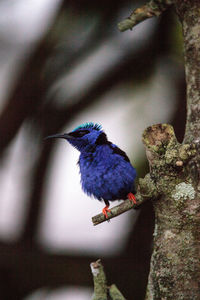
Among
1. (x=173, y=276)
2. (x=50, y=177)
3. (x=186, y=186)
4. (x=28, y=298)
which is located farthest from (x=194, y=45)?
(x=28, y=298)

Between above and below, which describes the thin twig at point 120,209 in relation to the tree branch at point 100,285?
above

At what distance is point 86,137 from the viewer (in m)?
4.10

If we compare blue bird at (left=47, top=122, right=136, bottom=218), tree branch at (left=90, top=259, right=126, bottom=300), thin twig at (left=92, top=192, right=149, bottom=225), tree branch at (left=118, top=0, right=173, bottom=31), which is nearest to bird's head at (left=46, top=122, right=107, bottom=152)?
blue bird at (left=47, top=122, right=136, bottom=218)

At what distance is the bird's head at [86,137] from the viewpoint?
407 cm

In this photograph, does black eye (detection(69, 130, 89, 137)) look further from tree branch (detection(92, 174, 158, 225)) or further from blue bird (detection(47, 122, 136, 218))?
tree branch (detection(92, 174, 158, 225))

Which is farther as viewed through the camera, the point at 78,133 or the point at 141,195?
the point at 78,133

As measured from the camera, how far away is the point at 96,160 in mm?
4125

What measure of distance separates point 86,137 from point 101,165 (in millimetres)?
288

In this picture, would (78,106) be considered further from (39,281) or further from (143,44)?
(39,281)

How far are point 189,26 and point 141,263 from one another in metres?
3.13

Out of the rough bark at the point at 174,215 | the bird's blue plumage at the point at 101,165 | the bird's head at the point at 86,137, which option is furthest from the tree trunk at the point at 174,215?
the bird's head at the point at 86,137

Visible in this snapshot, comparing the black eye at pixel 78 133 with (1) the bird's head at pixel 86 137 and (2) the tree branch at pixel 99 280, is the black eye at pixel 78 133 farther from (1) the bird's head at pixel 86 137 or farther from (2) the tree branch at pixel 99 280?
(2) the tree branch at pixel 99 280

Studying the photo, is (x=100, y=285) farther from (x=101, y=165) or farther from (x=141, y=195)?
(x=101, y=165)

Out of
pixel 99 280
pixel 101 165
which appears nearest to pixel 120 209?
pixel 99 280
